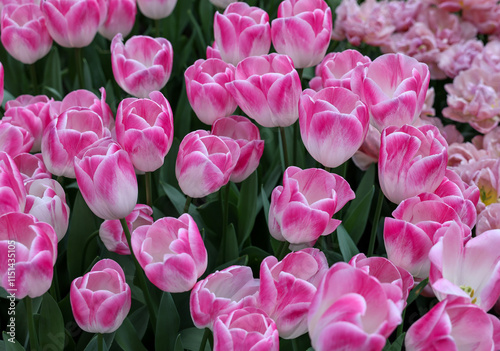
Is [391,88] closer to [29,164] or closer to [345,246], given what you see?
[345,246]

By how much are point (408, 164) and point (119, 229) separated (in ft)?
1.15

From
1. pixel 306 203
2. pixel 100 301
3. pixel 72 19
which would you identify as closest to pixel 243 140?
pixel 306 203

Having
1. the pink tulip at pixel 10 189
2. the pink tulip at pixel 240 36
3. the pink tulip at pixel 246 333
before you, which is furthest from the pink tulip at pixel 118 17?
the pink tulip at pixel 246 333

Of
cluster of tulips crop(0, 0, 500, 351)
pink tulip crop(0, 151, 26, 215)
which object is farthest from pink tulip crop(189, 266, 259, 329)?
pink tulip crop(0, 151, 26, 215)

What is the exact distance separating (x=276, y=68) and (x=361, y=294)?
40 cm

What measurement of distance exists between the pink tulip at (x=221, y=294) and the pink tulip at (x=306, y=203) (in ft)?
0.25

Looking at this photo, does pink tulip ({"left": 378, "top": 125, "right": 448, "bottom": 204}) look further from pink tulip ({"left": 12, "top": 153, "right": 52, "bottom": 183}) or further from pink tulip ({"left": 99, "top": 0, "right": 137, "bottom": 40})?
pink tulip ({"left": 99, "top": 0, "right": 137, "bottom": 40})

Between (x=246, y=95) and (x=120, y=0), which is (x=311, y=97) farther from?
(x=120, y=0)

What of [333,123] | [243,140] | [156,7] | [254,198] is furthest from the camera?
[156,7]

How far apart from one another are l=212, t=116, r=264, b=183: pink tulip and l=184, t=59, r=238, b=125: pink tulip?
0.06 feet

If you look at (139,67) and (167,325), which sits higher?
(139,67)

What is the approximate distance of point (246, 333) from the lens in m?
0.50

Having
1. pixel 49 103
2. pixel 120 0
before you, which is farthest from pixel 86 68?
pixel 49 103

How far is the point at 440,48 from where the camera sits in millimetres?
1371
